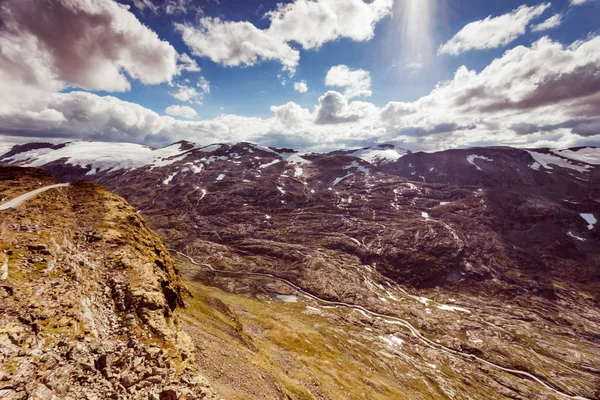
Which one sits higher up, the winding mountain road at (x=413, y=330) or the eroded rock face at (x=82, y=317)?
the eroded rock face at (x=82, y=317)

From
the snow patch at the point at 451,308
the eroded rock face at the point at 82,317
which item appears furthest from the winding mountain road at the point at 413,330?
the eroded rock face at the point at 82,317

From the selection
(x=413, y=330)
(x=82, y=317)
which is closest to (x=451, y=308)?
(x=413, y=330)

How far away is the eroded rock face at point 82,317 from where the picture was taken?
18.4 m

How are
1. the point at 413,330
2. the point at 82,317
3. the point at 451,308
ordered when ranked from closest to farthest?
1. the point at 82,317
2. the point at 413,330
3. the point at 451,308

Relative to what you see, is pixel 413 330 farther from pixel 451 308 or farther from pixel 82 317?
pixel 82 317

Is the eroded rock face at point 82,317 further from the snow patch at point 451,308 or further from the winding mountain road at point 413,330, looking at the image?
the snow patch at point 451,308

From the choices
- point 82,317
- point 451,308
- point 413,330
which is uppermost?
point 82,317

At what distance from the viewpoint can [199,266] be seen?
19262 centimetres

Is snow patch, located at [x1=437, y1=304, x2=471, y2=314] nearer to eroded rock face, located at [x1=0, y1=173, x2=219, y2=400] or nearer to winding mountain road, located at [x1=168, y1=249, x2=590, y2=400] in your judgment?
winding mountain road, located at [x1=168, y1=249, x2=590, y2=400]

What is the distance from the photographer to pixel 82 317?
24.6 metres

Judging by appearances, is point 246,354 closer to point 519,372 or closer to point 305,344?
point 305,344

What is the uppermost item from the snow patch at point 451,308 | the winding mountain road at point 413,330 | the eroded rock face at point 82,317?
the eroded rock face at point 82,317

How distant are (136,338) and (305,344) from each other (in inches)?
2714

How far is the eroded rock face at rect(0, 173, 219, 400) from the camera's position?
18.4 metres
